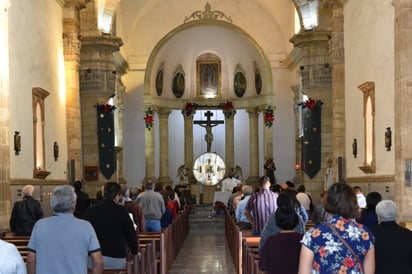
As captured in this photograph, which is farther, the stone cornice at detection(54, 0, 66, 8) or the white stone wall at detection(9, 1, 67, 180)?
the stone cornice at detection(54, 0, 66, 8)

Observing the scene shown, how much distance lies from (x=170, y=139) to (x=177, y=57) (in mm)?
3924

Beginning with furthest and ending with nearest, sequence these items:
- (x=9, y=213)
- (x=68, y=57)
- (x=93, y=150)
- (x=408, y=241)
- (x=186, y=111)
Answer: (x=186, y=111) → (x=93, y=150) → (x=68, y=57) → (x=9, y=213) → (x=408, y=241)

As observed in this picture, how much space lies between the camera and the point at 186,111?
34156 millimetres

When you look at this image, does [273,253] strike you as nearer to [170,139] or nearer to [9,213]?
[9,213]

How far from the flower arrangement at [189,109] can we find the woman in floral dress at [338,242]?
93.7 ft

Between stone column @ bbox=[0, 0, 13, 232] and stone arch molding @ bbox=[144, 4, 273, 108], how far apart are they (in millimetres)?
18929

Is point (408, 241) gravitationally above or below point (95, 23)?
below

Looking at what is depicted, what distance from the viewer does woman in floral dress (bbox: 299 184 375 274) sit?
544 centimetres

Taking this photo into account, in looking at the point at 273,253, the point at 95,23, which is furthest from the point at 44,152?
the point at 273,253

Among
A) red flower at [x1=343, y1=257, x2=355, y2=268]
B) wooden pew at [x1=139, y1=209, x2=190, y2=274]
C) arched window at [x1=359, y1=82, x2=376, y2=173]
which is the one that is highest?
arched window at [x1=359, y1=82, x2=376, y2=173]

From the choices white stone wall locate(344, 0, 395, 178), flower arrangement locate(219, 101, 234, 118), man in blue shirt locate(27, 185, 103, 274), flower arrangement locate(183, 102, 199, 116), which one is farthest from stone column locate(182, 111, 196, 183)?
A: man in blue shirt locate(27, 185, 103, 274)

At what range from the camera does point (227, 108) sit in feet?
112

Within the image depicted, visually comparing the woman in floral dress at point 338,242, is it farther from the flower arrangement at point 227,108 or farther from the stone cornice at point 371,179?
the flower arrangement at point 227,108

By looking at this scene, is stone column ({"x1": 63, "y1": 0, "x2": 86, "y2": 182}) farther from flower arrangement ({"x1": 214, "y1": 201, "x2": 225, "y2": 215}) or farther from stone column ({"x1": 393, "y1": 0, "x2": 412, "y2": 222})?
stone column ({"x1": 393, "y1": 0, "x2": 412, "y2": 222})
